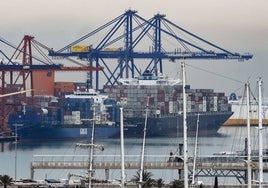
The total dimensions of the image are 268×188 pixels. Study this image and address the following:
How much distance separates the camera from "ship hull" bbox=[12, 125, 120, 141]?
10712cm

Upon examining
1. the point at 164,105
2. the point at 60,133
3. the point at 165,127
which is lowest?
the point at 60,133

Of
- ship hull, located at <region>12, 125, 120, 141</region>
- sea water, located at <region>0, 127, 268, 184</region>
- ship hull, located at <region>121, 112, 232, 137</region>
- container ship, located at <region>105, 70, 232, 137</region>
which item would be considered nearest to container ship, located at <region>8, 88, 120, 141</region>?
ship hull, located at <region>12, 125, 120, 141</region>

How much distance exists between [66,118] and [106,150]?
2878 centimetres

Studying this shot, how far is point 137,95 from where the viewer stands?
401ft

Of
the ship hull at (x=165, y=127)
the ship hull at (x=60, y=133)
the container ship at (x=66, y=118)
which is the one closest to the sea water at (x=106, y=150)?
the ship hull at (x=165, y=127)

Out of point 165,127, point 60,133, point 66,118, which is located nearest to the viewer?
point 60,133

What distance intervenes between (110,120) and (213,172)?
213 ft

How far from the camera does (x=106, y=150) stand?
8338 centimetres

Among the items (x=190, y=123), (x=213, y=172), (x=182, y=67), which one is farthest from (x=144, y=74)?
(x=182, y=67)

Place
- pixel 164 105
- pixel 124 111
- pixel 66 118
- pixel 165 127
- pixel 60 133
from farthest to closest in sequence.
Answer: pixel 164 105 < pixel 165 127 < pixel 124 111 < pixel 66 118 < pixel 60 133

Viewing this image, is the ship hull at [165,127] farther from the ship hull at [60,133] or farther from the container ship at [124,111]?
the ship hull at [60,133]

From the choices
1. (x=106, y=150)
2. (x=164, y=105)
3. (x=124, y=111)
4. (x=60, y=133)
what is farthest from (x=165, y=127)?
(x=106, y=150)

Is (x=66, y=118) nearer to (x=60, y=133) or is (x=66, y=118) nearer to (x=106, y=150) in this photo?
(x=60, y=133)

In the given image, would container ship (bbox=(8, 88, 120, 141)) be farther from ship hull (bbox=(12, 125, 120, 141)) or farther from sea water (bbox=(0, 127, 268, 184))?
sea water (bbox=(0, 127, 268, 184))
